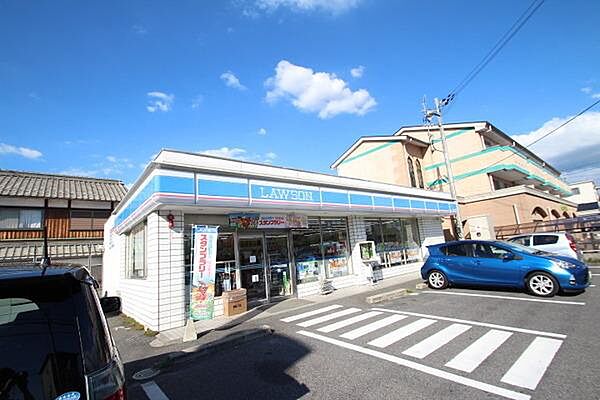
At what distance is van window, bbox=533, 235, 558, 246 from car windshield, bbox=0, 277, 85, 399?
15801 mm

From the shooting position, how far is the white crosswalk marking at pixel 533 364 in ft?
12.8

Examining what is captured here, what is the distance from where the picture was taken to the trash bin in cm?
865

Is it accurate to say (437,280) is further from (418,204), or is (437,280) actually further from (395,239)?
(418,204)

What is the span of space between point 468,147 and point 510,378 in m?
25.9

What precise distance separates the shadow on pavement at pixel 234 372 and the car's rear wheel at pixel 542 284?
719cm

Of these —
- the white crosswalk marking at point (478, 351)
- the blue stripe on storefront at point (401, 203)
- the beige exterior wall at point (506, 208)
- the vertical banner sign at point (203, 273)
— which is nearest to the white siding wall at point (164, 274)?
the vertical banner sign at point (203, 273)

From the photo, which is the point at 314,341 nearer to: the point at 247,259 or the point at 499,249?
the point at 247,259

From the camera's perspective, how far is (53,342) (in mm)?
1629

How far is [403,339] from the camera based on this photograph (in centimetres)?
577

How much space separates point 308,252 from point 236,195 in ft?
14.5

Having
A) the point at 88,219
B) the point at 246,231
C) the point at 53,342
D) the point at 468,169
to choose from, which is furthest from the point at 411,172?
the point at 53,342

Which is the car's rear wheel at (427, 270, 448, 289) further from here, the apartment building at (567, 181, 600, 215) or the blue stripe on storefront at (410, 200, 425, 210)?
the apartment building at (567, 181, 600, 215)

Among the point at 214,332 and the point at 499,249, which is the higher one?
the point at 499,249

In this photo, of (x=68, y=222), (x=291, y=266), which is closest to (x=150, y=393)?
(x=291, y=266)
